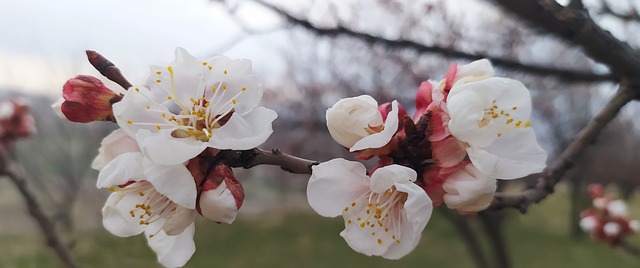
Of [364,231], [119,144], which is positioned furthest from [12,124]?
[364,231]

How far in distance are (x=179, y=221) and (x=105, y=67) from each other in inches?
7.3

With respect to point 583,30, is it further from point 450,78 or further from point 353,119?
point 353,119

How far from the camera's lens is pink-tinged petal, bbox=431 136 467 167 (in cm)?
55

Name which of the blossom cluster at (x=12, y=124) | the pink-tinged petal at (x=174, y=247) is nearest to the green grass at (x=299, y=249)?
the blossom cluster at (x=12, y=124)

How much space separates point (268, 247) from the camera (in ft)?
21.2

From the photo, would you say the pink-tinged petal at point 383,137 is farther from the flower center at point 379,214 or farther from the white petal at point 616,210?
the white petal at point 616,210

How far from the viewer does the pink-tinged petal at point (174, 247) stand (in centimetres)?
59

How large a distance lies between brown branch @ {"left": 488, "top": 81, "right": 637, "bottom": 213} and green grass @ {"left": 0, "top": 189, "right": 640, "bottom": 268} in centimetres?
459

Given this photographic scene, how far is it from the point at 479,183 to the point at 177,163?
0.31 m

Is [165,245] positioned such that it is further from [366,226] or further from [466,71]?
[466,71]

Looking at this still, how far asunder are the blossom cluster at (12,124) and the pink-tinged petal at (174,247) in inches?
62.8

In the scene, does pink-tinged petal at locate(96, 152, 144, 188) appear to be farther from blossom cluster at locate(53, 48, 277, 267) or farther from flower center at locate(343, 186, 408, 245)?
flower center at locate(343, 186, 408, 245)

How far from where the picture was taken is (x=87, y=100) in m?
0.55

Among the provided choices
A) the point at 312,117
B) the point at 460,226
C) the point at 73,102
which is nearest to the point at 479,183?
the point at 73,102
